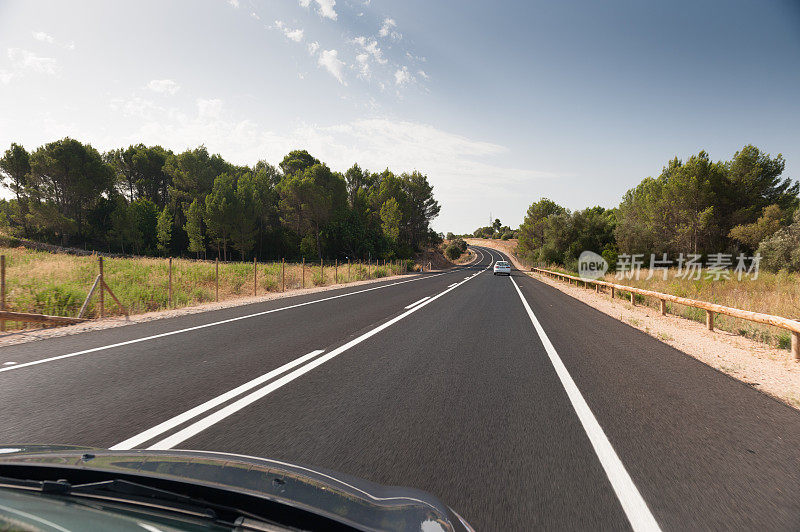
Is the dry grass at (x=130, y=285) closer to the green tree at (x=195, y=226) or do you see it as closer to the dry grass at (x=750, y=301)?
the dry grass at (x=750, y=301)

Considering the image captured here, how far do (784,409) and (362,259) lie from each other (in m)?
50.3

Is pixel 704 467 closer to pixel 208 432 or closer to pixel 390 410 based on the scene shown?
pixel 390 410

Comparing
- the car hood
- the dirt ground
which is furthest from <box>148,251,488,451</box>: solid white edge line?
the dirt ground

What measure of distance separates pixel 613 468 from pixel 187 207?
61.8m

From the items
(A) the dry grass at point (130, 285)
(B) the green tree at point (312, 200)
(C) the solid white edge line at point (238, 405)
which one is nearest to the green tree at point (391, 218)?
(B) the green tree at point (312, 200)

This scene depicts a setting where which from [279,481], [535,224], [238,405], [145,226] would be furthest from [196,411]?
[535,224]

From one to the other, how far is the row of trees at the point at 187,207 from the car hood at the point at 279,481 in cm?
4946

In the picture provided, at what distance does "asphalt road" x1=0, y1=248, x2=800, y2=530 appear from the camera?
239cm

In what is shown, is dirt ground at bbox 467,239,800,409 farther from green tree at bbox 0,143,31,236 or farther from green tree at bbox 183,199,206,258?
green tree at bbox 0,143,31,236

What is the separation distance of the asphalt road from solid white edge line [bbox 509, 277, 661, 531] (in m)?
0.01

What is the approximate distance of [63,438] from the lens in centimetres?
292

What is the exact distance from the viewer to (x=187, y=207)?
5397 cm

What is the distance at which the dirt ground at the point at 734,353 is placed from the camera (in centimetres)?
511

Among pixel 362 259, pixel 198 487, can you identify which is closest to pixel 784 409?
pixel 198 487
